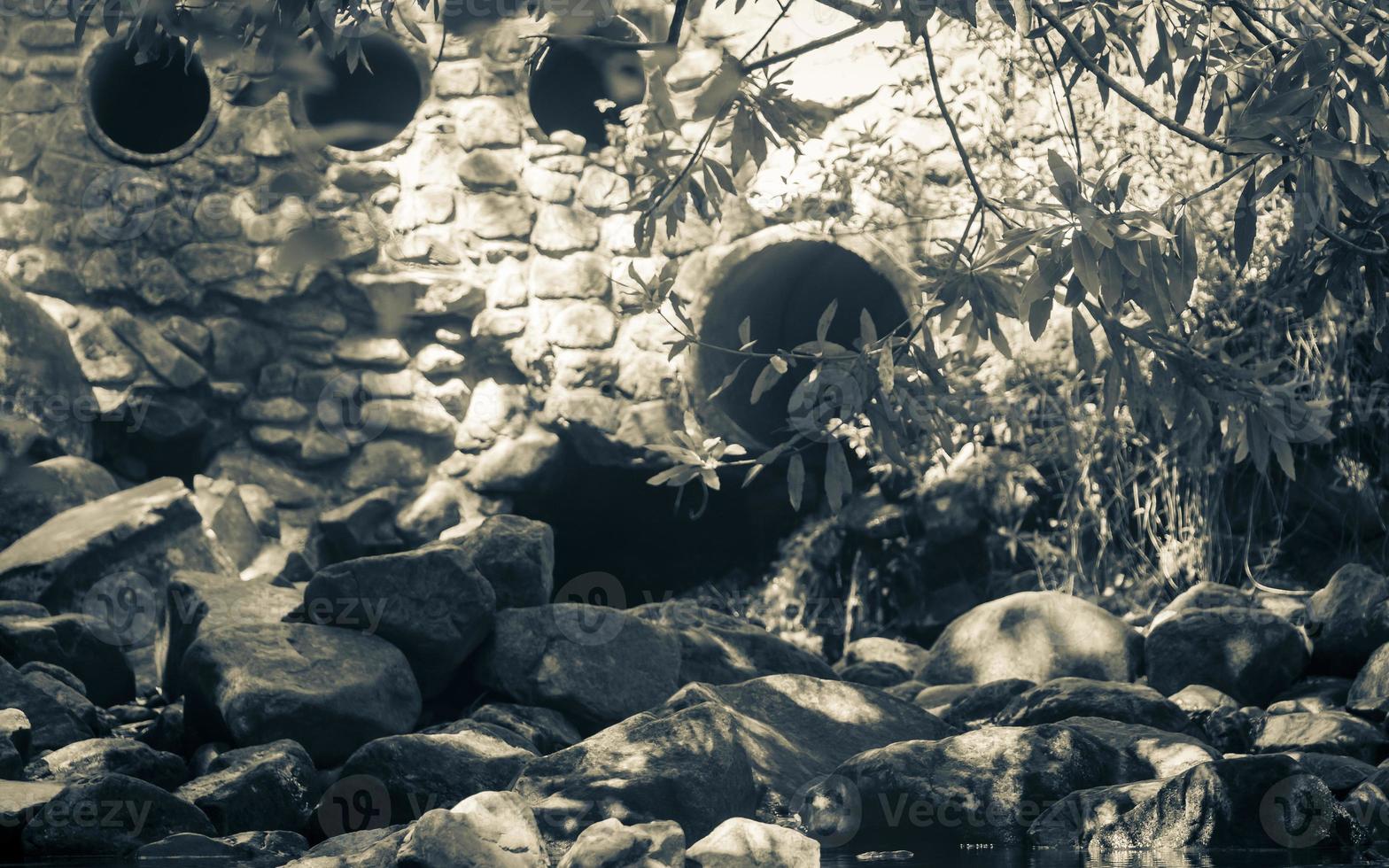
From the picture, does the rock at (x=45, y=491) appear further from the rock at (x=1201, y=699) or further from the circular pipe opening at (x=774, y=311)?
the rock at (x=1201, y=699)

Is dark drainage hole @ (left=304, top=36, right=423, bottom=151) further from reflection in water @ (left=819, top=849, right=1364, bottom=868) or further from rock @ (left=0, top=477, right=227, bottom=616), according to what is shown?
reflection in water @ (left=819, top=849, right=1364, bottom=868)

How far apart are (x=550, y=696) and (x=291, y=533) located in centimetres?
362

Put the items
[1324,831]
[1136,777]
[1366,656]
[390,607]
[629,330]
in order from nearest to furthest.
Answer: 1. [1324,831]
2. [1136,777]
3. [390,607]
4. [1366,656]
5. [629,330]

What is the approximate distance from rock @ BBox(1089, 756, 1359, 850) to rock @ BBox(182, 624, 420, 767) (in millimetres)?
2088

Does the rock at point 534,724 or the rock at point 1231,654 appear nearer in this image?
the rock at point 534,724

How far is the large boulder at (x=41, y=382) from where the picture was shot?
698 centimetres

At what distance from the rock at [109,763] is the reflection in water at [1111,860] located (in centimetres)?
181

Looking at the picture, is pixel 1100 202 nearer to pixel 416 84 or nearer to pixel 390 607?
pixel 390 607

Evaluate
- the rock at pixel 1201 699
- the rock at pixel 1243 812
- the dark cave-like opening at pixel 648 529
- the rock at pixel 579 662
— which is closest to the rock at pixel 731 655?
the rock at pixel 579 662

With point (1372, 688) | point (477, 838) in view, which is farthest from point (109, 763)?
point (1372, 688)

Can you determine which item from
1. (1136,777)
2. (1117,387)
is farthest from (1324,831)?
(1117,387)

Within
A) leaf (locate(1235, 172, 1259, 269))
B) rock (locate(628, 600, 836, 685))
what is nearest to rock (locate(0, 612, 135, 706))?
rock (locate(628, 600, 836, 685))

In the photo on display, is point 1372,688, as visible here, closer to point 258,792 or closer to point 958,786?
point 958,786

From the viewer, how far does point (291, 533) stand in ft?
24.9
